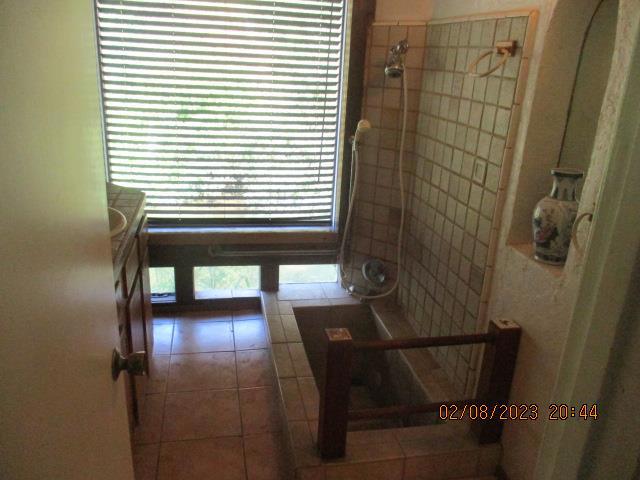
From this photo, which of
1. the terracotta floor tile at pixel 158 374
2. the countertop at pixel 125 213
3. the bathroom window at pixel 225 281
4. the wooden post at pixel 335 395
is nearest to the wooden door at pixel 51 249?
the countertop at pixel 125 213

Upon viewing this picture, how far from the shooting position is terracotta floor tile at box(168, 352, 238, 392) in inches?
92.6

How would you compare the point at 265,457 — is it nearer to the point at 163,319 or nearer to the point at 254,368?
the point at 254,368

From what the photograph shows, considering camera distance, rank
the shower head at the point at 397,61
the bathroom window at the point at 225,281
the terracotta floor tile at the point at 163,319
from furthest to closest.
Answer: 1. the bathroom window at the point at 225,281
2. the terracotta floor tile at the point at 163,319
3. the shower head at the point at 397,61

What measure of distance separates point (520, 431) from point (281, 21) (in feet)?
6.74

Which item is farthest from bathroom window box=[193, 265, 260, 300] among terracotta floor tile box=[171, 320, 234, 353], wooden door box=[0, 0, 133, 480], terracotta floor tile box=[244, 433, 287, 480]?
wooden door box=[0, 0, 133, 480]

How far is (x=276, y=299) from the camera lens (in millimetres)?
2885

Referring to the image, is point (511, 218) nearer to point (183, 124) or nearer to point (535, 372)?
point (535, 372)

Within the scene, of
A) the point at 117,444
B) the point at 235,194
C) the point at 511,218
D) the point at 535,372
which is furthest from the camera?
the point at 235,194

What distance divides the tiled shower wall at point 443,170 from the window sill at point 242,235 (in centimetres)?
21

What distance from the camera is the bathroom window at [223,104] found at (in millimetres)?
2377

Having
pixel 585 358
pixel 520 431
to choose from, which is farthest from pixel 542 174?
pixel 585 358

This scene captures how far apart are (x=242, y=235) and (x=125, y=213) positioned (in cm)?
85

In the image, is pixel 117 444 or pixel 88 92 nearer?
pixel 88 92

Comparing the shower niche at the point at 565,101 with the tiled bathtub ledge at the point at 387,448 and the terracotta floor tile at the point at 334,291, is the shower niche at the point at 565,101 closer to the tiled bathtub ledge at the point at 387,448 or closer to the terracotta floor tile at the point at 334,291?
the tiled bathtub ledge at the point at 387,448
